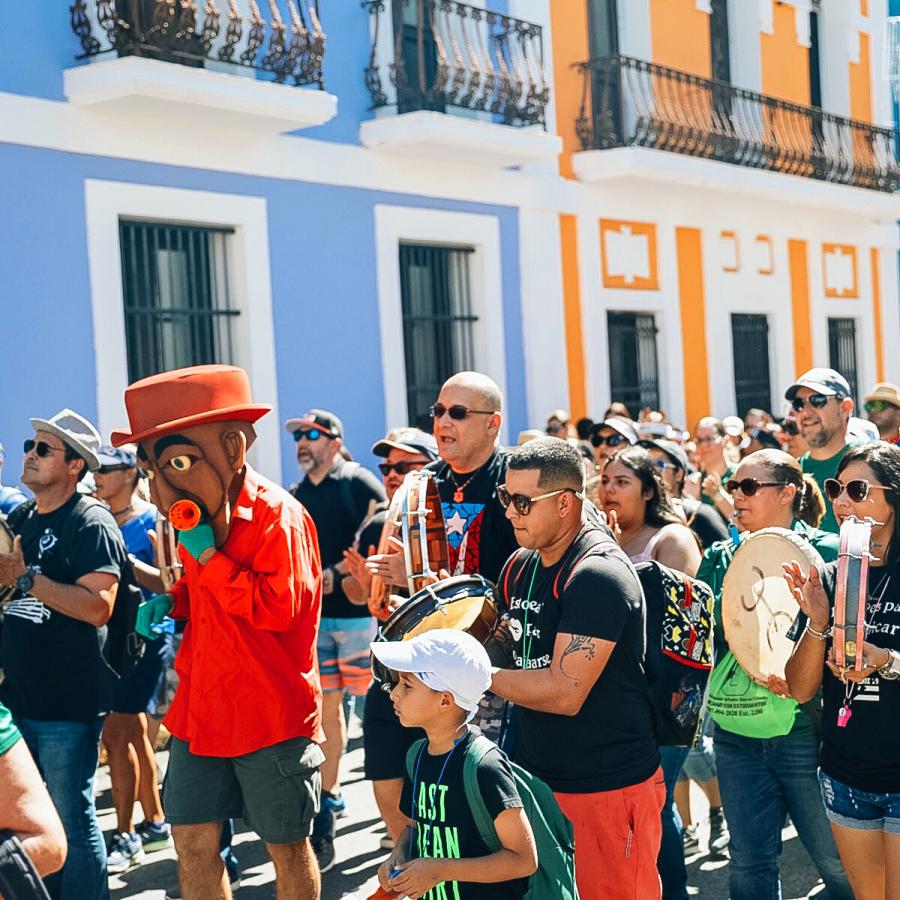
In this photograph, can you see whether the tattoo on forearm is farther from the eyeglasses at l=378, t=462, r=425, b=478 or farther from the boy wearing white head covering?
the eyeglasses at l=378, t=462, r=425, b=478

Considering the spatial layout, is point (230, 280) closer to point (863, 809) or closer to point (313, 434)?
point (313, 434)

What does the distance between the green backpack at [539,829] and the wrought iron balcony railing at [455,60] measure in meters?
9.48

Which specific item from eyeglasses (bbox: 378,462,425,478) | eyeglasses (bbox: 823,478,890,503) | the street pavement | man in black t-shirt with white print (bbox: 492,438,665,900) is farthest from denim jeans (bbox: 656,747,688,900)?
eyeglasses (bbox: 378,462,425,478)

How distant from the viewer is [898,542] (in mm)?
4238

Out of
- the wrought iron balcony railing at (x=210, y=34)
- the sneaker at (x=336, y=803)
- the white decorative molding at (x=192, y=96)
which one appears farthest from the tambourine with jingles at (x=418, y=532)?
the wrought iron balcony railing at (x=210, y=34)

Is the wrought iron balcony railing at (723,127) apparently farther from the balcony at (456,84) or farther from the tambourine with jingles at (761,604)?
the tambourine with jingles at (761,604)

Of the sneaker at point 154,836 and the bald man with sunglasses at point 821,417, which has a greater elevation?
the bald man with sunglasses at point 821,417

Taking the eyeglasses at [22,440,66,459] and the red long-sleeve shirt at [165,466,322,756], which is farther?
the eyeglasses at [22,440,66,459]

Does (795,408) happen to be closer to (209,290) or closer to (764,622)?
(764,622)

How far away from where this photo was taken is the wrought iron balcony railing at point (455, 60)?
483 inches

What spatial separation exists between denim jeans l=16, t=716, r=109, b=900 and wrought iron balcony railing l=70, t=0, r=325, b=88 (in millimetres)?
5875

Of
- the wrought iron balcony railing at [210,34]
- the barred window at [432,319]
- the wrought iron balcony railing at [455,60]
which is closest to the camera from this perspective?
the wrought iron balcony railing at [210,34]

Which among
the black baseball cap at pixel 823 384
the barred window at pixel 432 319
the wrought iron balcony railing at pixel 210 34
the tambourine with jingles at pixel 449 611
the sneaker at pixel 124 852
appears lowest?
the sneaker at pixel 124 852

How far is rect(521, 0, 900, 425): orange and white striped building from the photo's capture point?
14656 millimetres
